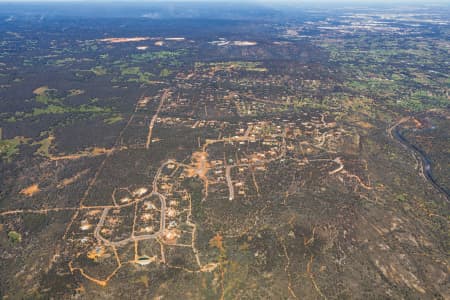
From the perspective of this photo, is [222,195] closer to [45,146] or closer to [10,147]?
[45,146]

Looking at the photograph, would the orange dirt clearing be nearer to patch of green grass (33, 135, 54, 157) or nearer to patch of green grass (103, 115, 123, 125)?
patch of green grass (33, 135, 54, 157)

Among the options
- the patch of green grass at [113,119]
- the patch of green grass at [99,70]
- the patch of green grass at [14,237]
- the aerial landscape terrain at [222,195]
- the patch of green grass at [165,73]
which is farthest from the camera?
the patch of green grass at [99,70]

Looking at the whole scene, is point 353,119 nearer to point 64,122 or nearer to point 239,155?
point 239,155

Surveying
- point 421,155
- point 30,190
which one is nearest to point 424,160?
point 421,155

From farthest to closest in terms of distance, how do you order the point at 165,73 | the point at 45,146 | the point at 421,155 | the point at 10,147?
the point at 165,73
the point at 45,146
the point at 10,147
the point at 421,155

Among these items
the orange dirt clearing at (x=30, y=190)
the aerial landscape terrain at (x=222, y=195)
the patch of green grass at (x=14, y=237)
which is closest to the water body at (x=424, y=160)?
the aerial landscape terrain at (x=222, y=195)

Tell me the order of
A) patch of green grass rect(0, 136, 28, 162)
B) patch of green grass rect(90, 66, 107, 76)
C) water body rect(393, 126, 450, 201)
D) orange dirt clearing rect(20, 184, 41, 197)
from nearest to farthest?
orange dirt clearing rect(20, 184, 41, 197) → water body rect(393, 126, 450, 201) → patch of green grass rect(0, 136, 28, 162) → patch of green grass rect(90, 66, 107, 76)

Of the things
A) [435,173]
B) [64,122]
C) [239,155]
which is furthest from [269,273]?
[64,122]

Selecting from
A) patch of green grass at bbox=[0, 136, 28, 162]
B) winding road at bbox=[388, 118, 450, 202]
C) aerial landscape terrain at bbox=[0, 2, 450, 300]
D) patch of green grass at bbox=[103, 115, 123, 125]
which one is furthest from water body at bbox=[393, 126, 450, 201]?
patch of green grass at bbox=[0, 136, 28, 162]

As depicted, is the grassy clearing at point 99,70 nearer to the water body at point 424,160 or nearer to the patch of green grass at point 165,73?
the patch of green grass at point 165,73

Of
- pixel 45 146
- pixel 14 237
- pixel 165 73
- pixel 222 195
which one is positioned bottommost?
pixel 14 237

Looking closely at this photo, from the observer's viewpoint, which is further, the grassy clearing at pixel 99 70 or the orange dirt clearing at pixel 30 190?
the grassy clearing at pixel 99 70
